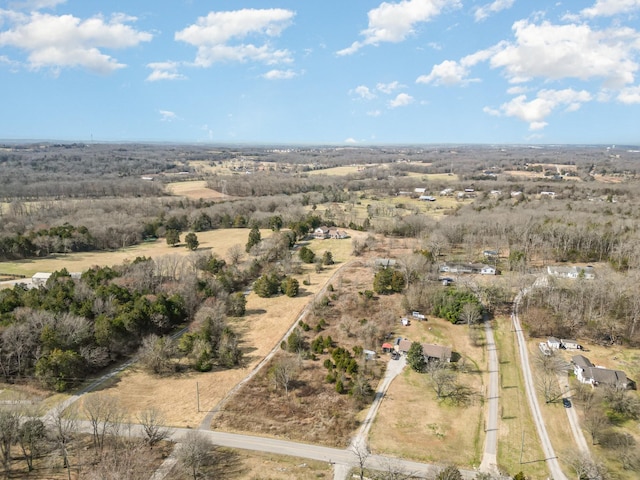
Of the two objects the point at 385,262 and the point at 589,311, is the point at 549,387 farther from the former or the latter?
the point at 385,262

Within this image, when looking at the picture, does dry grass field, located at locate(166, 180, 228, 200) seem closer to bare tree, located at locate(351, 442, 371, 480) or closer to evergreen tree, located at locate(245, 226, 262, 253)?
evergreen tree, located at locate(245, 226, 262, 253)

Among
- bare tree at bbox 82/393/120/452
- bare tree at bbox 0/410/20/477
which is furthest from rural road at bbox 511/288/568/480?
→ bare tree at bbox 0/410/20/477

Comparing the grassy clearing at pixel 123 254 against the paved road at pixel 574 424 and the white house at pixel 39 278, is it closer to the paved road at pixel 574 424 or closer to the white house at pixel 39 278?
the white house at pixel 39 278

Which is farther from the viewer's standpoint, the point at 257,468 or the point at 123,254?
the point at 123,254

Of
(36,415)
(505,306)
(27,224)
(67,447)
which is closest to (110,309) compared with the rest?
(36,415)

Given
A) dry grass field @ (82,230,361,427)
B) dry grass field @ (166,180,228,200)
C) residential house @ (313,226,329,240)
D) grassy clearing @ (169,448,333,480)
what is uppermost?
dry grass field @ (166,180,228,200)

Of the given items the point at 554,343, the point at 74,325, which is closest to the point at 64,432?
the point at 74,325
